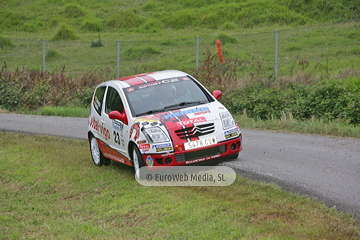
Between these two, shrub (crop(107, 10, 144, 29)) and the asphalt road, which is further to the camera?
shrub (crop(107, 10, 144, 29))

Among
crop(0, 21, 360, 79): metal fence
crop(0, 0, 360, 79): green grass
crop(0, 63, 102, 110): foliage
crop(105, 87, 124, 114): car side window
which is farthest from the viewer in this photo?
crop(0, 63, 102, 110): foliage

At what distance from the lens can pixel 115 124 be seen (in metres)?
9.74

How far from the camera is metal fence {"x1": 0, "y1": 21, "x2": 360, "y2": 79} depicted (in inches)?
701

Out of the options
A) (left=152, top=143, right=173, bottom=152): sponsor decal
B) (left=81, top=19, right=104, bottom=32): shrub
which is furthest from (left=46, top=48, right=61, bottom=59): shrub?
(left=152, top=143, right=173, bottom=152): sponsor decal

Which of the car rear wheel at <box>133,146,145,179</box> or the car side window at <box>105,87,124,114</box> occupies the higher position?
the car side window at <box>105,87,124,114</box>

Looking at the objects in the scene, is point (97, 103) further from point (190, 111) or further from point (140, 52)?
point (140, 52)

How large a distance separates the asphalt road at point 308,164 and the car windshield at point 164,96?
1250 millimetres

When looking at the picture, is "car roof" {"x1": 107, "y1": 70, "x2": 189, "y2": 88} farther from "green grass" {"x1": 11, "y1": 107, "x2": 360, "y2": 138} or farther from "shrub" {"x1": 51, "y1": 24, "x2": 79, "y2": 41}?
"shrub" {"x1": 51, "y1": 24, "x2": 79, "y2": 41}

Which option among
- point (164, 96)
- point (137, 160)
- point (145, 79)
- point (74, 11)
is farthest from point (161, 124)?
point (74, 11)

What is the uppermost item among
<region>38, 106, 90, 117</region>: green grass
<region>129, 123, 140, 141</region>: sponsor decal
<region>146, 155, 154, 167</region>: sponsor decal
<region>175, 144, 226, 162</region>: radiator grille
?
<region>129, 123, 140, 141</region>: sponsor decal

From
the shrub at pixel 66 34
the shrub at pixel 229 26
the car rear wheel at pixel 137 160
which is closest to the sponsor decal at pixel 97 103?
the car rear wheel at pixel 137 160

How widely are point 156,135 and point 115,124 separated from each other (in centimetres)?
129

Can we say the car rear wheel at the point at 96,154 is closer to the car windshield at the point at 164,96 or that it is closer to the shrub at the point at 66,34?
the car windshield at the point at 164,96

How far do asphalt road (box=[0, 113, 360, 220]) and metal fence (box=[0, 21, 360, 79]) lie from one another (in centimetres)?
547
